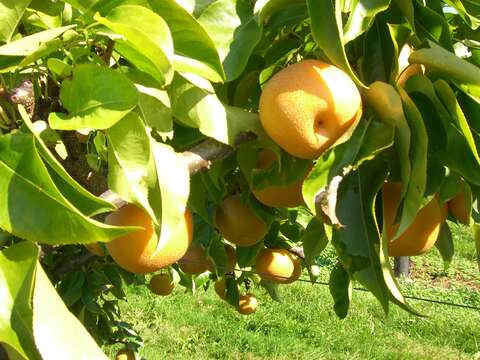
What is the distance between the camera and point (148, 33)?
0.65m

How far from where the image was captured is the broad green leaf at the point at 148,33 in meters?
0.63

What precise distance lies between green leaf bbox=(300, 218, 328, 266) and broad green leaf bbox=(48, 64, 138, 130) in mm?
560

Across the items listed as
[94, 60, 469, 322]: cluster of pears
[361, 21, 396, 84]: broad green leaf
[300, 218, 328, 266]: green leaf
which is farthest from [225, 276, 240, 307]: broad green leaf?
[361, 21, 396, 84]: broad green leaf

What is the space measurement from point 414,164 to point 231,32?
0.96 ft

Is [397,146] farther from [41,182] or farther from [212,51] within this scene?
[41,182]

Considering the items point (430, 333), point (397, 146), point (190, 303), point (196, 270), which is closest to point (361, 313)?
point (430, 333)

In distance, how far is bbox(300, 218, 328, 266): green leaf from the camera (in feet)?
3.83

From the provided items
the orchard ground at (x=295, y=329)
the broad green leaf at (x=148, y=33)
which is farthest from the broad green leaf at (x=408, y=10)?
the orchard ground at (x=295, y=329)

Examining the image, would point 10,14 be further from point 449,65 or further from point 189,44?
point 449,65

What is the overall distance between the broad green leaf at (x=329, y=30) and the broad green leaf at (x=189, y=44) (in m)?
0.14

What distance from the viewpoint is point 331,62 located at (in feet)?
2.79

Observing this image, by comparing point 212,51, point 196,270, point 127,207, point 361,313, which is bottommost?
point 361,313

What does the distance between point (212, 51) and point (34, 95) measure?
0.28 metres

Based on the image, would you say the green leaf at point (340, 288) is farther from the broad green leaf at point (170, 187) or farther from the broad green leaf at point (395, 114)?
the broad green leaf at point (170, 187)
